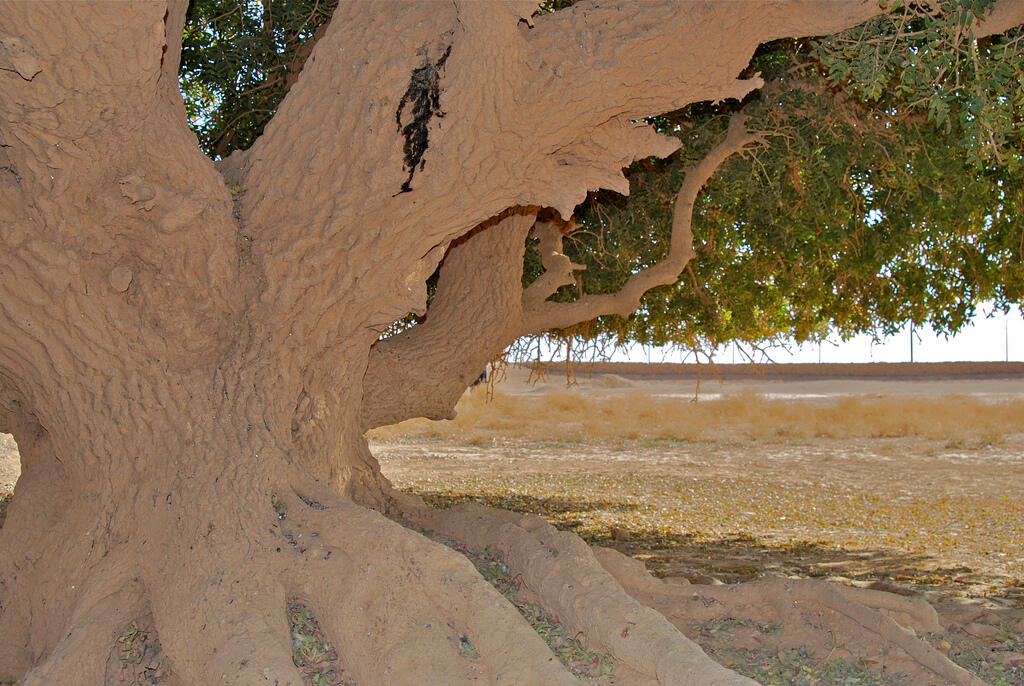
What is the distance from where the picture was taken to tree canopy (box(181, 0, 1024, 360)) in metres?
5.59

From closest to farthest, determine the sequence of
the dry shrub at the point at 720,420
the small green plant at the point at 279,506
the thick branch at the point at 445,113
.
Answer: the thick branch at the point at 445,113, the small green plant at the point at 279,506, the dry shrub at the point at 720,420

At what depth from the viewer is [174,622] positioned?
142 inches

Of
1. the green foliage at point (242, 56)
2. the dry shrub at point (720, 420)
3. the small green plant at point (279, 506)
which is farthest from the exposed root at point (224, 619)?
the dry shrub at point (720, 420)

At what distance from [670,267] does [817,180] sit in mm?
1390

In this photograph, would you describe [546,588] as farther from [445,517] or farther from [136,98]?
[136,98]

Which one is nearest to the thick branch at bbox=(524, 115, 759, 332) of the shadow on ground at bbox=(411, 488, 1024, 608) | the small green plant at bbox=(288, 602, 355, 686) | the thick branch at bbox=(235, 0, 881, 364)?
the shadow on ground at bbox=(411, 488, 1024, 608)

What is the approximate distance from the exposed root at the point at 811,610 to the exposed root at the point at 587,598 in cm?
54

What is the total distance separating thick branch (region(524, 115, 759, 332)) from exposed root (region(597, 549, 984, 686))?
2680mm

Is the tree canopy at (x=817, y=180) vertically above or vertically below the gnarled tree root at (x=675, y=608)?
above

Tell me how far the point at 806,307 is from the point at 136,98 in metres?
8.43

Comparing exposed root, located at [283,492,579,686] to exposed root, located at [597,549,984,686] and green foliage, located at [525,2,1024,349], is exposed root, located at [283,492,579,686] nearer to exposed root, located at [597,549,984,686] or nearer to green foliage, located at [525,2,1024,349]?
exposed root, located at [597,549,984,686]

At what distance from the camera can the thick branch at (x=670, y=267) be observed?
22.7ft

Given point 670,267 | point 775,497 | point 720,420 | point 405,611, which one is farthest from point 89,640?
point 720,420

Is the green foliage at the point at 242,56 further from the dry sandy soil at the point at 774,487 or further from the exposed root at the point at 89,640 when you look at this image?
the dry sandy soil at the point at 774,487
